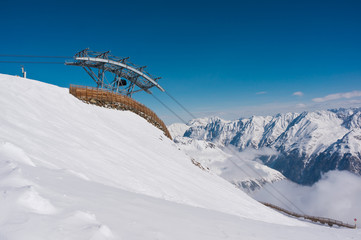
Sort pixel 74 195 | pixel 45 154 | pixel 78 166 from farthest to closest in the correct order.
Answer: pixel 78 166, pixel 45 154, pixel 74 195

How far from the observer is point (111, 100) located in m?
27.3

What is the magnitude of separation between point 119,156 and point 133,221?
29.5ft

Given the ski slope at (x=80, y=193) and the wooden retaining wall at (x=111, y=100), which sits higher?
the wooden retaining wall at (x=111, y=100)

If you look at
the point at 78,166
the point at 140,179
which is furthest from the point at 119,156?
the point at 78,166

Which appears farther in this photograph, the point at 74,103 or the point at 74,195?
the point at 74,103

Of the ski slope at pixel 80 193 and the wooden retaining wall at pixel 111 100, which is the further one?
the wooden retaining wall at pixel 111 100

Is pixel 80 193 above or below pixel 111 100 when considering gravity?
below

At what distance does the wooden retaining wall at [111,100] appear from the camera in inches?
930

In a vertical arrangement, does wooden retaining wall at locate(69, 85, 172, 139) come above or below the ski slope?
above

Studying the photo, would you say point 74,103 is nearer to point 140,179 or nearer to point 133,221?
point 140,179

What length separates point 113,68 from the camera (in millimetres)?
33219

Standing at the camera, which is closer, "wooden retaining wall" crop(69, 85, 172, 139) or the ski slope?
the ski slope

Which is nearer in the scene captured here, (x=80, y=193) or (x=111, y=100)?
(x=80, y=193)

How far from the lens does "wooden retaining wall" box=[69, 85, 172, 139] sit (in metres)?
23.6
